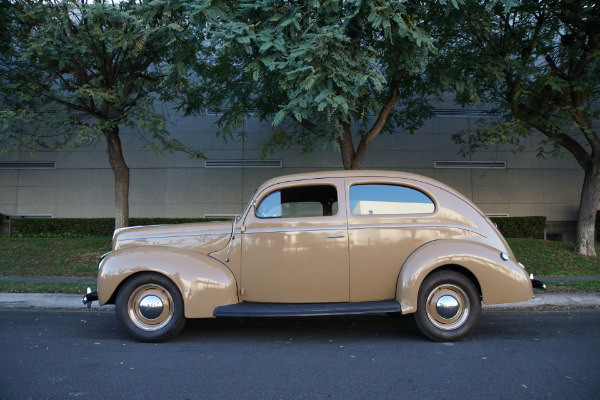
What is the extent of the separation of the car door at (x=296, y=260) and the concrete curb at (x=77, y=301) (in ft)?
11.1

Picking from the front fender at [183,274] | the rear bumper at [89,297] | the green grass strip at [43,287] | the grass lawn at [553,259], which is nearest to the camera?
the front fender at [183,274]

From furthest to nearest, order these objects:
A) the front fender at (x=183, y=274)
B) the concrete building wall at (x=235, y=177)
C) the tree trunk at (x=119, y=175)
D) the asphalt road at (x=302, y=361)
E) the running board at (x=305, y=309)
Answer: the concrete building wall at (x=235, y=177) < the tree trunk at (x=119, y=175) < the front fender at (x=183, y=274) < the running board at (x=305, y=309) < the asphalt road at (x=302, y=361)

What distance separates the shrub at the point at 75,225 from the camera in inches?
583

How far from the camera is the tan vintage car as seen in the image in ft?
16.0

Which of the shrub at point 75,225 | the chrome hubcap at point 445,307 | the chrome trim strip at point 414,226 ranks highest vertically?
the shrub at point 75,225

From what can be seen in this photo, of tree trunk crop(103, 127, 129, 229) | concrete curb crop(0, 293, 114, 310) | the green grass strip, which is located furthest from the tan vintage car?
tree trunk crop(103, 127, 129, 229)

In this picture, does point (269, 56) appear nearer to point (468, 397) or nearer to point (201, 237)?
point (201, 237)

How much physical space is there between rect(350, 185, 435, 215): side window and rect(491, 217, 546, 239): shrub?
10.7 metres

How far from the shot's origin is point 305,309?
15.9 feet

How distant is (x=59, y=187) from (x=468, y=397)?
1657cm

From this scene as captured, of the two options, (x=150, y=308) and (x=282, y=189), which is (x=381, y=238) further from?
(x=150, y=308)

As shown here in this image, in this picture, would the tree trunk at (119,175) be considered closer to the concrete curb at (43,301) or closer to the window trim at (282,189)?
the concrete curb at (43,301)

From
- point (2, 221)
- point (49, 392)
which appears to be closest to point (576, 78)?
point (49, 392)

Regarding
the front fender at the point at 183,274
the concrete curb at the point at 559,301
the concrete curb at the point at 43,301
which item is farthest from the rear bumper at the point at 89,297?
the concrete curb at the point at 559,301
